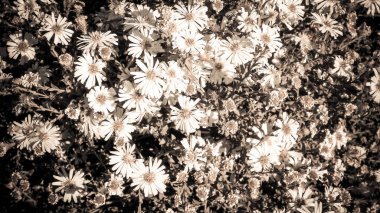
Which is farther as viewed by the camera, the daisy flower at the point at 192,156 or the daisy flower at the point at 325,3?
the daisy flower at the point at 325,3

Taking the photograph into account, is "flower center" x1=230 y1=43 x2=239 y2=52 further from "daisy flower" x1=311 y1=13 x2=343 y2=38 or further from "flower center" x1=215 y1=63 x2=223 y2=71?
"daisy flower" x1=311 y1=13 x2=343 y2=38

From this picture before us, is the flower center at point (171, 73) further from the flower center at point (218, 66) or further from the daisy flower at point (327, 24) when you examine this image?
the daisy flower at point (327, 24)

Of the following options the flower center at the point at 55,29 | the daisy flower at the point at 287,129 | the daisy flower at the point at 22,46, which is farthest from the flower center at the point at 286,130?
the daisy flower at the point at 22,46

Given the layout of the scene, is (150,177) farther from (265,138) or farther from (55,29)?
(55,29)

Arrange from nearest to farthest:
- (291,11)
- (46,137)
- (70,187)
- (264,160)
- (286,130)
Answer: (46,137) → (70,187) → (264,160) → (286,130) → (291,11)

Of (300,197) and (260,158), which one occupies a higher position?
(260,158)

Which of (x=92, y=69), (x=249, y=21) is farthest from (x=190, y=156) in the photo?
(x=249, y=21)
